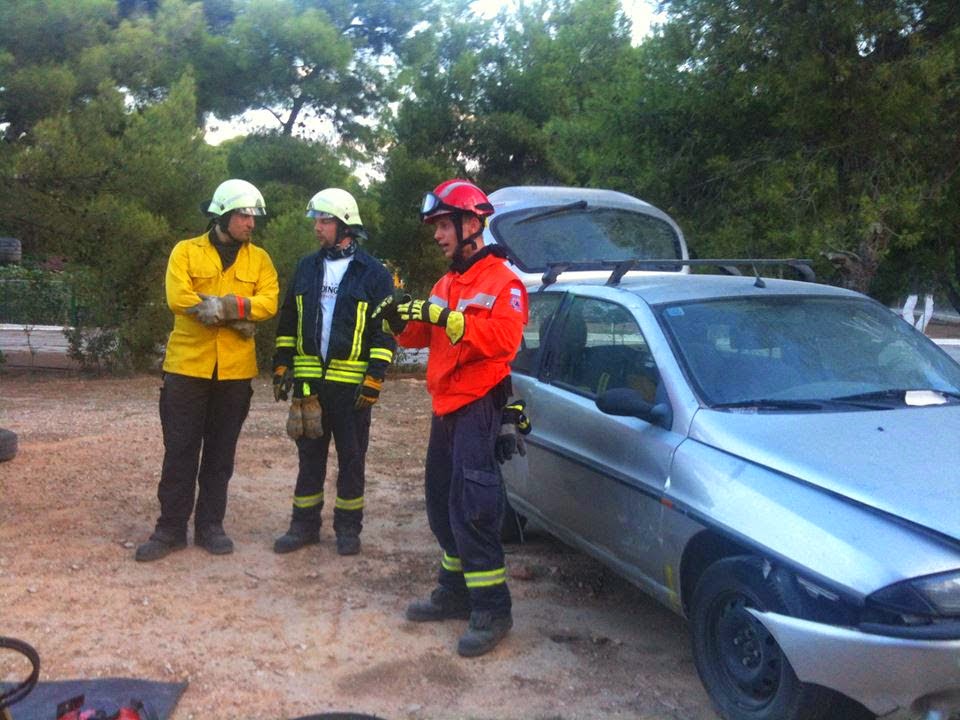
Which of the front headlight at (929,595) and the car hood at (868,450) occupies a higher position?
the car hood at (868,450)

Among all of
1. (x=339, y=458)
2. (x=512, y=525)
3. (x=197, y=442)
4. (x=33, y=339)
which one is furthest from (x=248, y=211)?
(x=33, y=339)

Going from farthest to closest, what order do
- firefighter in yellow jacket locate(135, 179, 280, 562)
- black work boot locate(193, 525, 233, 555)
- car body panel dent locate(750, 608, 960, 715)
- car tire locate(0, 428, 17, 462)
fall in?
1. car tire locate(0, 428, 17, 462)
2. black work boot locate(193, 525, 233, 555)
3. firefighter in yellow jacket locate(135, 179, 280, 562)
4. car body panel dent locate(750, 608, 960, 715)

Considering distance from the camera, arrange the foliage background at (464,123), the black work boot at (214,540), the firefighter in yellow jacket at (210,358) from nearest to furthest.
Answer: the firefighter in yellow jacket at (210,358)
the black work boot at (214,540)
the foliage background at (464,123)

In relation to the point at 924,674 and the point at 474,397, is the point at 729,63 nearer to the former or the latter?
the point at 474,397

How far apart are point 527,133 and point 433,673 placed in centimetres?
1722

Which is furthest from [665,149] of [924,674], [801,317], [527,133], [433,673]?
[527,133]

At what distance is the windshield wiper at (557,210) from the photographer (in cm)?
748

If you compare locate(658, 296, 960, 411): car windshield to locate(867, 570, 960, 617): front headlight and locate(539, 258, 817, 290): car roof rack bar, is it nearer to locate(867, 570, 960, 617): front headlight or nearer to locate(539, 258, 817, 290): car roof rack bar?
locate(539, 258, 817, 290): car roof rack bar

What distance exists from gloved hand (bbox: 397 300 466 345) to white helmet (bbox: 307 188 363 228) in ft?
4.49

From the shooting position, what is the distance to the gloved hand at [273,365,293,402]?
231 inches

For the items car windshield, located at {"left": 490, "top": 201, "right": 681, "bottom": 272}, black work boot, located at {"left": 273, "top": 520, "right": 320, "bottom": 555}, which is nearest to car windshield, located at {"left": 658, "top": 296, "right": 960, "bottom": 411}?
black work boot, located at {"left": 273, "top": 520, "right": 320, "bottom": 555}

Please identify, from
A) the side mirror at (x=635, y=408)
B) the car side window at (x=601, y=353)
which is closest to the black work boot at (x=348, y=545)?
the car side window at (x=601, y=353)

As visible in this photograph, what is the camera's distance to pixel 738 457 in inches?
153

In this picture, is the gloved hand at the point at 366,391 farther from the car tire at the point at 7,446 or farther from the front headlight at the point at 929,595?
the car tire at the point at 7,446
